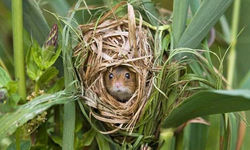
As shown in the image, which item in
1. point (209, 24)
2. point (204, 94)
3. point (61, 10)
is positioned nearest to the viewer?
point (204, 94)

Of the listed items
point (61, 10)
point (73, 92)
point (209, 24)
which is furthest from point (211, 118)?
point (61, 10)

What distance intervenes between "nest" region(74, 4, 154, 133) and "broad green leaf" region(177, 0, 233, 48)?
10 centimetres

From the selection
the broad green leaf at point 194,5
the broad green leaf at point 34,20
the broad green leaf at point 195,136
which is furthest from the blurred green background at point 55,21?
the broad green leaf at point 195,136

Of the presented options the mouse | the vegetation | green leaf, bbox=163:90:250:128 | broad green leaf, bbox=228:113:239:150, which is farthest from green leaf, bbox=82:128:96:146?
broad green leaf, bbox=228:113:239:150

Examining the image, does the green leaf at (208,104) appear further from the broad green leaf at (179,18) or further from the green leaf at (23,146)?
the green leaf at (23,146)

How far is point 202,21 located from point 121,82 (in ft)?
0.82

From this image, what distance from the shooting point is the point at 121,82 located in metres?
1.10

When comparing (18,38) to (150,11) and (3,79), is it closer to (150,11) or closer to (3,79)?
(3,79)

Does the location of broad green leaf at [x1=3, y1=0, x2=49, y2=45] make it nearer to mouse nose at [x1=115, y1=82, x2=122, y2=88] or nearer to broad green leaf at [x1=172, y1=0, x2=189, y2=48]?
mouse nose at [x1=115, y1=82, x2=122, y2=88]

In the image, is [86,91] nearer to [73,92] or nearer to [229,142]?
[73,92]

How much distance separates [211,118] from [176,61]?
0.53 feet

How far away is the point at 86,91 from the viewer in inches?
41.3

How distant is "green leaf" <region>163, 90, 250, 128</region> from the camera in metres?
0.81

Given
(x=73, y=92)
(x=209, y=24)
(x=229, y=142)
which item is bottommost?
(x=229, y=142)
